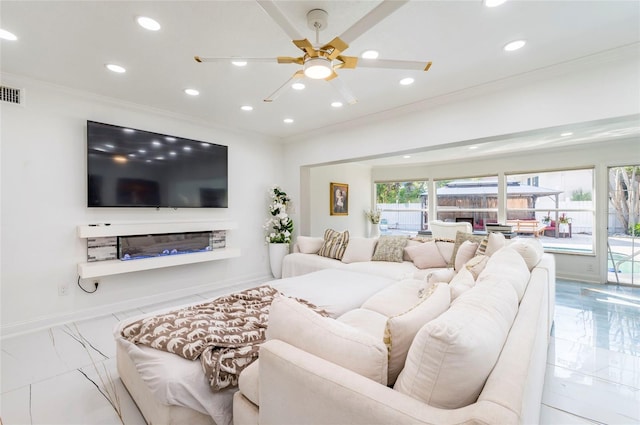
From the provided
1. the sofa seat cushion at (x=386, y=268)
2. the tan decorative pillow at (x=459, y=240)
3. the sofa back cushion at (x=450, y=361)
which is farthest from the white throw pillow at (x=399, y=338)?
the tan decorative pillow at (x=459, y=240)

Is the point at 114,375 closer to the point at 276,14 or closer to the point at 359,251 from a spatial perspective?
the point at 276,14

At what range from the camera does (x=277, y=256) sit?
17.0 ft

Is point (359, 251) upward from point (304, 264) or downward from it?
upward

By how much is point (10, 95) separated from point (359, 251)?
14.5 ft

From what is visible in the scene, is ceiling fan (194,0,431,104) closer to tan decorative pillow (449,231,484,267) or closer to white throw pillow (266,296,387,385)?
white throw pillow (266,296,387,385)

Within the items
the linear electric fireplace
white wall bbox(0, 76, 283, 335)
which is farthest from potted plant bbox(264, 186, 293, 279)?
white wall bbox(0, 76, 283, 335)

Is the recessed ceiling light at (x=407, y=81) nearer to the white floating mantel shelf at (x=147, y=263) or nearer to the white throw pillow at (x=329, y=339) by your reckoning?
the white throw pillow at (x=329, y=339)

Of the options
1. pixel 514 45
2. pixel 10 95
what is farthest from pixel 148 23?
pixel 514 45

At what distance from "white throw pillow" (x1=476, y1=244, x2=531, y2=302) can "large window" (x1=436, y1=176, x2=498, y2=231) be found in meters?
4.73

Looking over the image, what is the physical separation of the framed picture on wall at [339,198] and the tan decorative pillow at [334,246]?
62.5 inches

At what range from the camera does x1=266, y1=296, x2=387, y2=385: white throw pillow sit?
1.05 metres

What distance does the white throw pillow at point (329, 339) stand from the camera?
105 cm

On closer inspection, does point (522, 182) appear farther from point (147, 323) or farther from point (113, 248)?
point (113, 248)

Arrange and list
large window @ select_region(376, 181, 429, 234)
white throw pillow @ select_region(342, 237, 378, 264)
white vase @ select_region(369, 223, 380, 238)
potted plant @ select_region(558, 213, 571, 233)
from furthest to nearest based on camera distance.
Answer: white vase @ select_region(369, 223, 380, 238) → large window @ select_region(376, 181, 429, 234) → potted plant @ select_region(558, 213, 571, 233) → white throw pillow @ select_region(342, 237, 378, 264)
